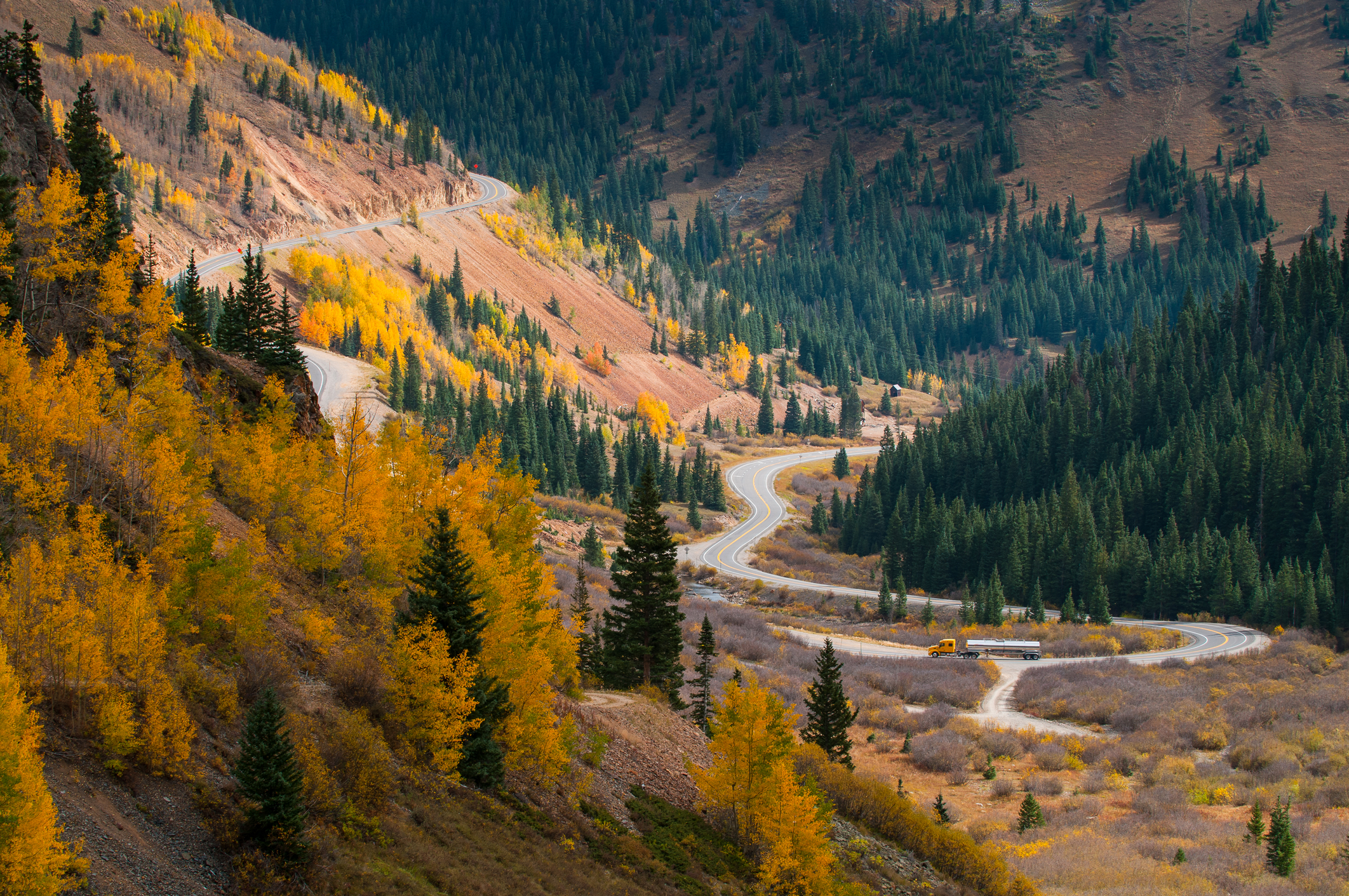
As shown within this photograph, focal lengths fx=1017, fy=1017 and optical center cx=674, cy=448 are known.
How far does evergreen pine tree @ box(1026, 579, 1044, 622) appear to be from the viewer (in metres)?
103

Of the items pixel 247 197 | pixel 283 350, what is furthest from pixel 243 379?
pixel 247 197

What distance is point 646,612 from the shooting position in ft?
165

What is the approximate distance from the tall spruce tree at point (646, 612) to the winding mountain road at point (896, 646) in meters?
32.6

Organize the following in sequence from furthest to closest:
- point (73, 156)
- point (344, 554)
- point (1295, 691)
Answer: point (1295, 691), point (73, 156), point (344, 554)

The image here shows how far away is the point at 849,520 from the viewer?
15175cm

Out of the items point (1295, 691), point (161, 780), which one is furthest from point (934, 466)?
point (161, 780)

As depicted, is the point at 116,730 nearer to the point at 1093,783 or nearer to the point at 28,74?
the point at 28,74

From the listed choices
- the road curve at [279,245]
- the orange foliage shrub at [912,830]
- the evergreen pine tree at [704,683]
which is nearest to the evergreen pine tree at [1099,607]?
the orange foliage shrub at [912,830]

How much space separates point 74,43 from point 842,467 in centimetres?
14120

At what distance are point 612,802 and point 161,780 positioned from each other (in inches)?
677

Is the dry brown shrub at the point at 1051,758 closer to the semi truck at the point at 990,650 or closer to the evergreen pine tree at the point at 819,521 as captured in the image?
the semi truck at the point at 990,650

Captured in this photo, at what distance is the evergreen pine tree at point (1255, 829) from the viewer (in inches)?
1775

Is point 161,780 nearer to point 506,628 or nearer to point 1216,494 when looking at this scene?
point 506,628

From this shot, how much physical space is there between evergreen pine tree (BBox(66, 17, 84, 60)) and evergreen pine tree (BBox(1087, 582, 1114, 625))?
510 feet
